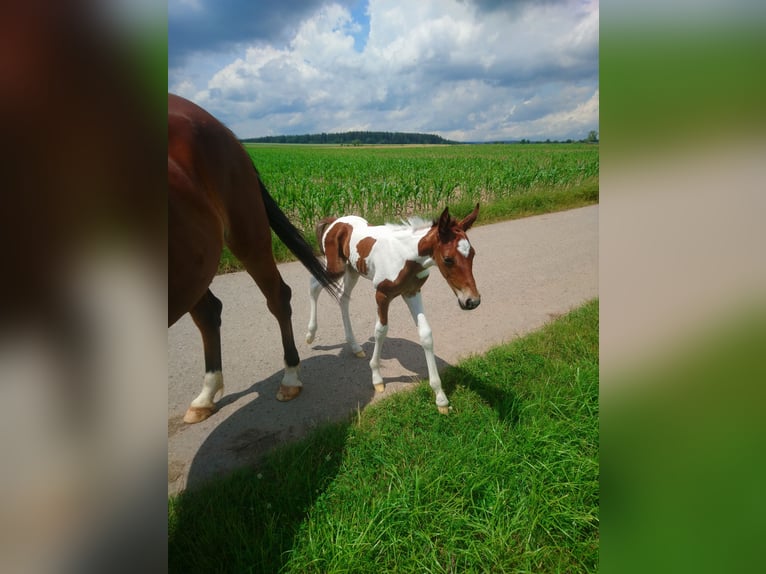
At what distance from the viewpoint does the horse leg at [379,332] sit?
2.77m

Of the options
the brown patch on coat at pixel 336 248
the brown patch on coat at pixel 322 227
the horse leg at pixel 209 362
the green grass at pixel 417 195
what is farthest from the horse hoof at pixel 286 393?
the green grass at pixel 417 195

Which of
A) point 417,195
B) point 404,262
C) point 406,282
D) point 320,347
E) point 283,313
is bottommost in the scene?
point 320,347

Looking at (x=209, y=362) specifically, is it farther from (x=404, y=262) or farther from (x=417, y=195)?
(x=417, y=195)

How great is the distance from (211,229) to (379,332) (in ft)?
4.60

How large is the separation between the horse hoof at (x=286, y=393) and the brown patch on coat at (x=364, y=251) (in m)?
1.03

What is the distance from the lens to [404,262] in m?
2.56

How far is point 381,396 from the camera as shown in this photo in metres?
3.00

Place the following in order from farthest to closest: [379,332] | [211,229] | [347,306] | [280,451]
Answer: [347,306]
[379,332]
[280,451]
[211,229]

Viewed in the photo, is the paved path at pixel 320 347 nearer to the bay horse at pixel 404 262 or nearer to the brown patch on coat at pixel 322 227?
the bay horse at pixel 404 262

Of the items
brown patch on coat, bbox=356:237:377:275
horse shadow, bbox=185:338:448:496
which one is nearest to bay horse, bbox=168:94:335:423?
horse shadow, bbox=185:338:448:496

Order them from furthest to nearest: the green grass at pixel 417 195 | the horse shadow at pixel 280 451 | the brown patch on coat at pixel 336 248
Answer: the green grass at pixel 417 195, the brown patch on coat at pixel 336 248, the horse shadow at pixel 280 451

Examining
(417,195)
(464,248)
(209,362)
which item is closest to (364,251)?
(464,248)

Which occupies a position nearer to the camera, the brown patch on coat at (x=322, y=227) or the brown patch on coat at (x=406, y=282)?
the brown patch on coat at (x=406, y=282)
